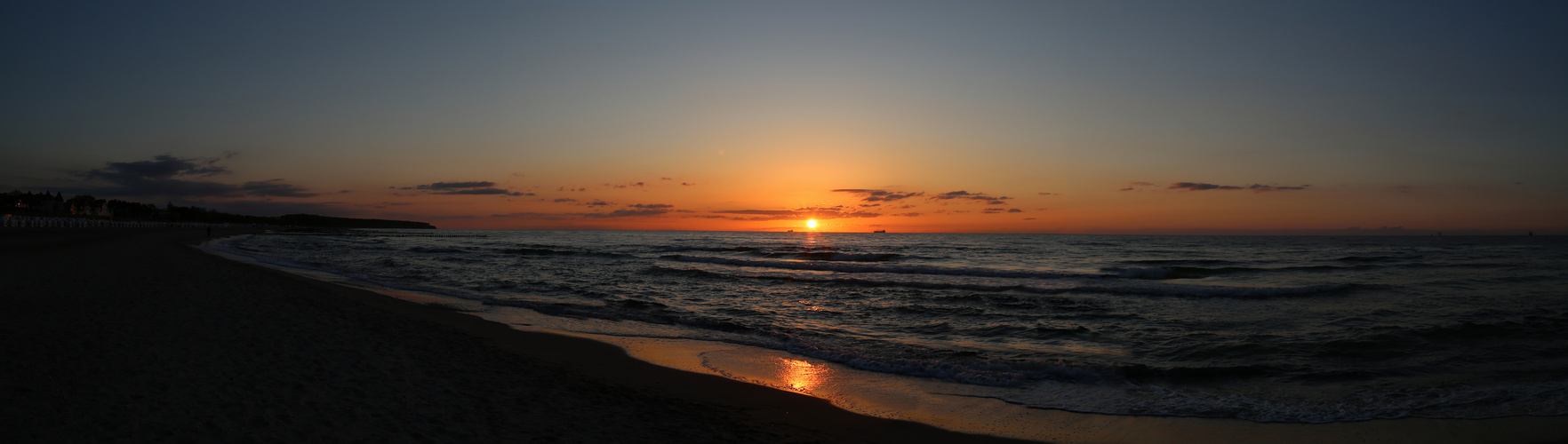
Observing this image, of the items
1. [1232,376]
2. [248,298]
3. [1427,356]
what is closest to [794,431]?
[1232,376]

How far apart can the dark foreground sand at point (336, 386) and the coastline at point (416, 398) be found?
0.09 feet

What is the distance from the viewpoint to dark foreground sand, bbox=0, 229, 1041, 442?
17.6 ft

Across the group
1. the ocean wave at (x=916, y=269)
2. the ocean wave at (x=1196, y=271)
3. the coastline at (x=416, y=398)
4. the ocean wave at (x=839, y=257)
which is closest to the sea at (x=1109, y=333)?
the coastline at (x=416, y=398)

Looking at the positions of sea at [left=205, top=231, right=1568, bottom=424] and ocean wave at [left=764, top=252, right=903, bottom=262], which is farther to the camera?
ocean wave at [left=764, top=252, right=903, bottom=262]

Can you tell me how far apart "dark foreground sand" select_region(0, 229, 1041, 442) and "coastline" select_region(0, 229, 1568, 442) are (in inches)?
1.1

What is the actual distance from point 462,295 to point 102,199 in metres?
257

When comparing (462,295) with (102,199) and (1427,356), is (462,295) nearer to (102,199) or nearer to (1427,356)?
(1427,356)

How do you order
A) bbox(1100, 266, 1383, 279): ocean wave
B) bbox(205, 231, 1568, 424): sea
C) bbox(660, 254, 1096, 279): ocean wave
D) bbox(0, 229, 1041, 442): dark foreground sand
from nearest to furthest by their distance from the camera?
1. bbox(0, 229, 1041, 442): dark foreground sand
2. bbox(205, 231, 1568, 424): sea
3. bbox(660, 254, 1096, 279): ocean wave
4. bbox(1100, 266, 1383, 279): ocean wave

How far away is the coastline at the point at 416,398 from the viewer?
5.52m

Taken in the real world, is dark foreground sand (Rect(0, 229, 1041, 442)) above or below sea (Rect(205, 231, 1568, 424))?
above

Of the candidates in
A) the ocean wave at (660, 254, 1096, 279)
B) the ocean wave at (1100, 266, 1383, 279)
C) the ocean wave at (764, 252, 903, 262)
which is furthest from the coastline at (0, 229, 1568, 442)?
the ocean wave at (764, 252, 903, 262)

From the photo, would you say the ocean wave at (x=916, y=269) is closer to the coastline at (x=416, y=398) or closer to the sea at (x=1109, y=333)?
the sea at (x=1109, y=333)

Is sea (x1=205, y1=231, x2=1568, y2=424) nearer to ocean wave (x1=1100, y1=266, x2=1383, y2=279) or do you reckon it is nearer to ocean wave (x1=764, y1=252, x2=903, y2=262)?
ocean wave (x1=1100, y1=266, x2=1383, y2=279)

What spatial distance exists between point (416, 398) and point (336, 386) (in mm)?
978
